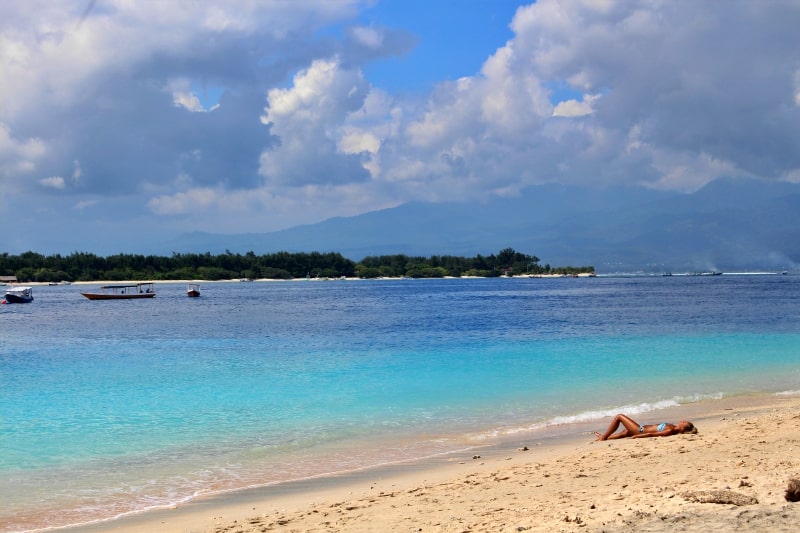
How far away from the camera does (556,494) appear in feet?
31.6

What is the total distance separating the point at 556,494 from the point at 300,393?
14633 millimetres

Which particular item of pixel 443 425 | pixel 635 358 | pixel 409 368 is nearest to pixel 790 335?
pixel 635 358

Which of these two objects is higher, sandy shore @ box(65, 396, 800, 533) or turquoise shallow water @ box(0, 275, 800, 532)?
sandy shore @ box(65, 396, 800, 533)

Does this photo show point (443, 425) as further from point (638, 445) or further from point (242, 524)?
point (242, 524)

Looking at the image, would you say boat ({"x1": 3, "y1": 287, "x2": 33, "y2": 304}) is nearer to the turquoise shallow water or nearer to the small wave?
the turquoise shallow water

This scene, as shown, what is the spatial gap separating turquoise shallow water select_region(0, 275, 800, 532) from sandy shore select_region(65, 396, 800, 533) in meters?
1.52

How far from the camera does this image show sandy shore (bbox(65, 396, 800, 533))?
25.8 ft

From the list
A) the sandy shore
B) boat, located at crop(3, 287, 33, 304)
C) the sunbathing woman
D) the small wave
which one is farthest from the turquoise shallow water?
boat, located at crop(3, 287, 33, 304)

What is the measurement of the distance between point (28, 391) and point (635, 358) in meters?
23.9

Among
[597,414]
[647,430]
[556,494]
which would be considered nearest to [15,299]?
[597,414]

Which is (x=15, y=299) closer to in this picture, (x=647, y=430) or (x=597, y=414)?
(x=597, y=414)

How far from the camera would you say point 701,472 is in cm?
1026

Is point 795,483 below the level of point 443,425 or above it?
above

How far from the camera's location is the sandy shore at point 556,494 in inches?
309
